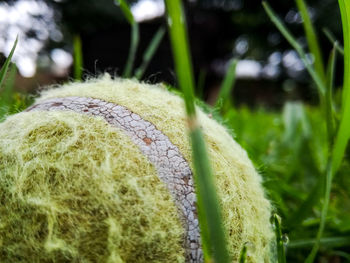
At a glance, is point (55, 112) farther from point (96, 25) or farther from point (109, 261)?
point (96, 25)

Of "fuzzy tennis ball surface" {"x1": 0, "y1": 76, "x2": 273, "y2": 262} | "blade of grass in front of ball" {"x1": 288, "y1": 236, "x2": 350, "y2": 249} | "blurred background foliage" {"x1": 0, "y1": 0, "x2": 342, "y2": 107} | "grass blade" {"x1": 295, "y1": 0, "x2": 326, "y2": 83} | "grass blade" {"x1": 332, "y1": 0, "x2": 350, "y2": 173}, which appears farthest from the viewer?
"blurred background foliage" {"x1": 0, "y1": 0, "x2": 342, "y2": 107}

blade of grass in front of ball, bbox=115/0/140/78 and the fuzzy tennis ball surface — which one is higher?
blade of grass in front of ball, bbox=115/0/140/78

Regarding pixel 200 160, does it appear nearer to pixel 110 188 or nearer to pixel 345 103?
pixel 110 188

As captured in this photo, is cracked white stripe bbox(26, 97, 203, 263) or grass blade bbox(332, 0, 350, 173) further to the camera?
grass blade bbox(332, 0, 350, 173)

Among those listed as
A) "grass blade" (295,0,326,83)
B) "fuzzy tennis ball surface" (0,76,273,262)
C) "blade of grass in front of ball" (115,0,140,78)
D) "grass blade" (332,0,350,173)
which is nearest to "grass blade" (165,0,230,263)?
"fuzzy tennis ball surface" (0,76,273,262)

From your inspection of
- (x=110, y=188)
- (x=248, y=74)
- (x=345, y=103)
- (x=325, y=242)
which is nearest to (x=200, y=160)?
(x=110, y=188)

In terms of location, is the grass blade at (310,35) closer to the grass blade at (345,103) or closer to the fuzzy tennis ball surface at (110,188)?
the grass blade at (345,103)

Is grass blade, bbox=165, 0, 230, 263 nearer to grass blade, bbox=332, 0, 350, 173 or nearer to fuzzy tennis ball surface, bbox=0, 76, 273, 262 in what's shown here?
fuzzy tennis ball surface, bbox=0, 76, 273, 262
